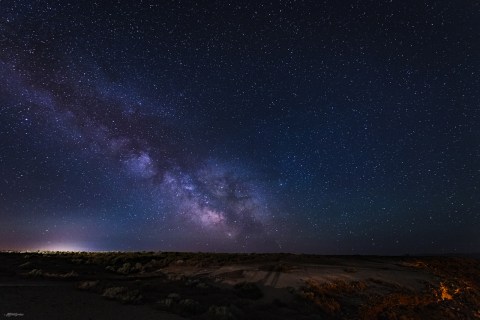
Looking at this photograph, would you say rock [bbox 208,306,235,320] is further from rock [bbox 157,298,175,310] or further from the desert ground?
rock [bbox 157,298,175,310]

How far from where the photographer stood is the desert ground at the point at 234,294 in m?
14.3

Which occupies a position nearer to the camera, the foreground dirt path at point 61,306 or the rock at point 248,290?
the foreground dirt path at point 61,306

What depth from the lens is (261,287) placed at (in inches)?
863

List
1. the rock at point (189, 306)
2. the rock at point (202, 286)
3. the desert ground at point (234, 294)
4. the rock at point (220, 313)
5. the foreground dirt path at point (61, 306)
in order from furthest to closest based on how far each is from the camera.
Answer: the rock at point (202, 286), the rock at point (189, 306), the rock at point (220, 313), the desert ground at point (234, 294), the foreground dirt path at point (61, 306)

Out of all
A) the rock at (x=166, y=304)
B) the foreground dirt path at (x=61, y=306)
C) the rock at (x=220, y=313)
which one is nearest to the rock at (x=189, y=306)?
the rock at (x=166, y=304)

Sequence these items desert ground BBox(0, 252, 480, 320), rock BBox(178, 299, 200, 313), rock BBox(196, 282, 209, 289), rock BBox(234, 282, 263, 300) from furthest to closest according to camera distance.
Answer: rock BBox(196, 282, 209, 289) → rock BBox(234, 282, 263, 300) → rock BBox(178, 299, 200, 313) → desert ground BBox(0, 252, 480, 320)

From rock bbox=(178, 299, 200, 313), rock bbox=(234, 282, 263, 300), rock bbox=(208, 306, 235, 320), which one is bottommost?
rock bbox=(208, 306, 235, 320)

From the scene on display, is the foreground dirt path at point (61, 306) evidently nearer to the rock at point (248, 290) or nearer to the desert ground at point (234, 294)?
the desert ground at point (234, 294)

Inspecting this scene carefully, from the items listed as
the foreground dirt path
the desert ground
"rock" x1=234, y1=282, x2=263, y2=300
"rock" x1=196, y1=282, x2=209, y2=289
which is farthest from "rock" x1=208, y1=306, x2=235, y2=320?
"rock" x1=196, y1=282, x2=209, y2=289

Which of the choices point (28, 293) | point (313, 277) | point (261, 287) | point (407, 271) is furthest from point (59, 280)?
point (407, 271)

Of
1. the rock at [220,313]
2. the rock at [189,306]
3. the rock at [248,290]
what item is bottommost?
the rock at [220,313]

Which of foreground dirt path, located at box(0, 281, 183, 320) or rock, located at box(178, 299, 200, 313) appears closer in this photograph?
foreground dirt path, located at box(0, 281, 183, 320)

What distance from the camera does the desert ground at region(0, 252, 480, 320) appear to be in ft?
Result: 47.0

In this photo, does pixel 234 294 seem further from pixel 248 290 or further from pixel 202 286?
pixel 202 286
